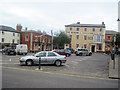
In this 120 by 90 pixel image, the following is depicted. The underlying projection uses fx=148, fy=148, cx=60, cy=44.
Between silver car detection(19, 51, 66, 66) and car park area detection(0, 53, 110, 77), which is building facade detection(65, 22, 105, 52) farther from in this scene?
silver car detection(19, 51, 66, 66)

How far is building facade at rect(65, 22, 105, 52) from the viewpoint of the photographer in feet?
190

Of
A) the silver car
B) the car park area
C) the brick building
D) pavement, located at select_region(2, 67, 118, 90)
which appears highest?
the brick building

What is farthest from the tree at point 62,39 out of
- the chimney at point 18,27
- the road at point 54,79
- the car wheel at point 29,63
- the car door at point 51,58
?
the road at point 54,79

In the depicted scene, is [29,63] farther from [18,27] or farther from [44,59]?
[18,27]

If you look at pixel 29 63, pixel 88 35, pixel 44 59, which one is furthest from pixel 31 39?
pixel 44 59

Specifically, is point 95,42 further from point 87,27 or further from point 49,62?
point 49,62

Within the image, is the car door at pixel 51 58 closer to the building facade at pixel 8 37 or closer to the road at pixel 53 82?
the road at pixel 53 82

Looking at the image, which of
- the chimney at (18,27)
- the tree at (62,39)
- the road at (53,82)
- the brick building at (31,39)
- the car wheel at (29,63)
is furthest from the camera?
the chimney at (18,27)

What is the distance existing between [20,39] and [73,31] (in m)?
20.5

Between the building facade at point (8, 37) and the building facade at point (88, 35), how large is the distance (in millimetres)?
19281

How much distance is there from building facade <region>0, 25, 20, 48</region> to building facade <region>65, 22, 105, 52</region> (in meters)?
19.3

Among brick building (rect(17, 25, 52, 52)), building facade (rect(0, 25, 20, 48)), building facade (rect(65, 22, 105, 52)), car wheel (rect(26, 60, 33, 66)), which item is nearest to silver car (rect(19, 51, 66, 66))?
car wheel (rect(26, 60, 33, 66))

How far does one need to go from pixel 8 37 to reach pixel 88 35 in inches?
1168

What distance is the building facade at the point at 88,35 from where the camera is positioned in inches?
2277
